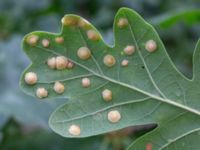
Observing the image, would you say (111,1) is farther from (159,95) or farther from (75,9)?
(159,95)

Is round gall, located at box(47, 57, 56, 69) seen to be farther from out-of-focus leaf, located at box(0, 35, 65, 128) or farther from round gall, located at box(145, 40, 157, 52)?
out-of-focus leaf, located at box(0, 35, 65, 128)

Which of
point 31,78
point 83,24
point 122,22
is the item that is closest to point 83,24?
point 83,24

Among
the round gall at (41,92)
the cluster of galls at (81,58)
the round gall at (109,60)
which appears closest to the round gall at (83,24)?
the cluster of galls at (81,58)

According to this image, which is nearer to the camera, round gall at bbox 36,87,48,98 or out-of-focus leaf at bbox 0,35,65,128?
round gall at bbox 36,87,48,98

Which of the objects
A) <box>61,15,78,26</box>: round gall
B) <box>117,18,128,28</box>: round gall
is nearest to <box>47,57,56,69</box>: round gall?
<box>61,15,78,26</box>: round gall

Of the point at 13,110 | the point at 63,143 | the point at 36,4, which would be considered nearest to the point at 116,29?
the point at 13,110

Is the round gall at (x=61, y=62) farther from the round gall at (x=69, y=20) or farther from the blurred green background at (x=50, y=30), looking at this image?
the blurred green background at (x=50, y=30)

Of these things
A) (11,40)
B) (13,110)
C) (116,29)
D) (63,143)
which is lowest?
(63,143)
